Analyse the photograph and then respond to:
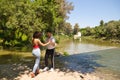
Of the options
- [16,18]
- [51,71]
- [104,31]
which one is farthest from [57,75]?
[104,31]

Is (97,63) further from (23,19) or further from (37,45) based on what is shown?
(23,19)

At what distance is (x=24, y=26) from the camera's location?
88.4 feet

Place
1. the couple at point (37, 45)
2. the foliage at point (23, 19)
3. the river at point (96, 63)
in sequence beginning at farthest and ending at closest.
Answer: the foliage at point (23, 19) → the river at point (96, 63) → the couple at point (37, 45)

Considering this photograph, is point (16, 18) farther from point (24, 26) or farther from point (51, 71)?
point (51, 71)

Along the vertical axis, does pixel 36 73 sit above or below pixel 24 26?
below

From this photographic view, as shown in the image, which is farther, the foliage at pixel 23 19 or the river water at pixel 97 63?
the foliage at pixel 23 19

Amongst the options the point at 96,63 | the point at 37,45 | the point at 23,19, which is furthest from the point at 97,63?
the point at 23,19

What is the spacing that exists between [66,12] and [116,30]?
3797 cm

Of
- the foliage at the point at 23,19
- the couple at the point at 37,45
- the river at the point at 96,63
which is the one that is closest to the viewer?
the couple at the point at 37,45

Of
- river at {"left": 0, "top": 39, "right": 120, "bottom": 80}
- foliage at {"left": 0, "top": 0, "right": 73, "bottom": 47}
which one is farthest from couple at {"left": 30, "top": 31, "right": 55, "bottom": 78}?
foliage at {"left": 0, "top": 0, "right": 73, "bottom": 47}

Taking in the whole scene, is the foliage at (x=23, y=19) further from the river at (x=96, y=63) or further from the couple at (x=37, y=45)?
the couple at (x=37, y=45)

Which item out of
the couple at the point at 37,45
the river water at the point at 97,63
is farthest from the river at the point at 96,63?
the couple at the point at 37,45

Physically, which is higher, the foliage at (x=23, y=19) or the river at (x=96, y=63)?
the foliage at (x=23, y=19)

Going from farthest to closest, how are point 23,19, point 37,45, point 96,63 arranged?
point 23,19 → point 96,63 → point 37,45
